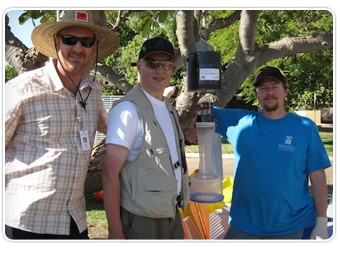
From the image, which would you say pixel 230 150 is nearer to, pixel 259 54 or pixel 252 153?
pixel 259 54

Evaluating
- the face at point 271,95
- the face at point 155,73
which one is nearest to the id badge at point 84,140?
Result: the face at point 155,73

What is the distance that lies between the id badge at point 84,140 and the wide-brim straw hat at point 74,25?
75 centimetres

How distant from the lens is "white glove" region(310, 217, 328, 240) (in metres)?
2.84

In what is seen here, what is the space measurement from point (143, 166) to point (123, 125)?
0.97 feet

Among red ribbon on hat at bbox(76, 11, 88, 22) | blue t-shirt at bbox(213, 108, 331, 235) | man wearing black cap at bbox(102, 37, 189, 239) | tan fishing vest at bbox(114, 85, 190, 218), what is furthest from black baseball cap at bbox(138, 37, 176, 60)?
blue t-shirt at bbox(213, 108, 331, 235)

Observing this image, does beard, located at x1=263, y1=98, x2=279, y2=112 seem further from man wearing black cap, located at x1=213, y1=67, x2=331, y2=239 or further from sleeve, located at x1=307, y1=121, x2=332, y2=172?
sleeve, located at x1=307, y1=121, x2=332, y2=172

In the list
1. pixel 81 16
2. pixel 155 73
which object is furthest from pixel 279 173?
pixel 81 16

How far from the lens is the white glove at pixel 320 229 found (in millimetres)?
2838

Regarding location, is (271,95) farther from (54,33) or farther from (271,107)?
(54,33)

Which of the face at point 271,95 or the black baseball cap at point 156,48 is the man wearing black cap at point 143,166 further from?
the face at point 271,95

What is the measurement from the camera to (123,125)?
241 centimetres

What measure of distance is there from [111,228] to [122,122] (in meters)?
0.68

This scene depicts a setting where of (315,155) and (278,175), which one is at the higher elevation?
(315,155)

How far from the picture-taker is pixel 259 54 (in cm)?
459
